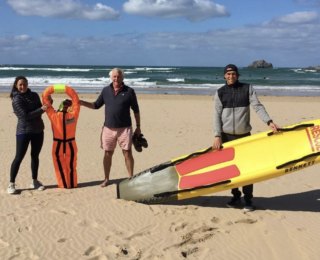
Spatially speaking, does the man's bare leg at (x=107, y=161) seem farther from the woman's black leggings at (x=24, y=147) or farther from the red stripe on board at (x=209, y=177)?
the red stripe on board at (x=209, y=177)

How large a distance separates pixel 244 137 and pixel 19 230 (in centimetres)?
277

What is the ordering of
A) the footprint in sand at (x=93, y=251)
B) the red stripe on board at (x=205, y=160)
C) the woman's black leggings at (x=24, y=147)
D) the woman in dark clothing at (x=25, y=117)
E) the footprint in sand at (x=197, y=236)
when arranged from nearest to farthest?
the footprint in sand at (x=93, y=251), the footprint in sand at (x=197, y=236), the red stripe on board at (x=205, y=160), the woman in dark clothing at (x=25, y=117), the woman's black leggings at (x=24, y=147)

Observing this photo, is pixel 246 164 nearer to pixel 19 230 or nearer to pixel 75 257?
pixel 75 257

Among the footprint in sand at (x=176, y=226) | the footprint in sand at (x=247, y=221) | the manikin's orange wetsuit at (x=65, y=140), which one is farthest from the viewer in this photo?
the manikin's orange wetsuit at (x=65, y=140)

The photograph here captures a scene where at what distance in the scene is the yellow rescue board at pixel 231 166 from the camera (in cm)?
499

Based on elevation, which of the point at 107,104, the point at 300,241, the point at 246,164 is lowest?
the point at 300,241

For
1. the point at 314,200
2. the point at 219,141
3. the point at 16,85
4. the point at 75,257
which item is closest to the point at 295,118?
the point at 314,200

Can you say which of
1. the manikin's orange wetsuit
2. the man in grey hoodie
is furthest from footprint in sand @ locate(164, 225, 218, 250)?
the manikin's orange wetsuit

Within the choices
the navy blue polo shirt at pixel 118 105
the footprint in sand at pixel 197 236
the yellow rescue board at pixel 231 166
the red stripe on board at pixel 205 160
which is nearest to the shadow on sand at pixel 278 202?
the yellow rescue board at pixel 231 166

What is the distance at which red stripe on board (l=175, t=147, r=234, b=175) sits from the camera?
17.4 feet

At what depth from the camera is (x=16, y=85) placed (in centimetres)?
551

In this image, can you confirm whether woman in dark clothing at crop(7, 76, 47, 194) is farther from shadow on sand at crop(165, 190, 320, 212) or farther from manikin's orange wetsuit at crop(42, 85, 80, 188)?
shadow on sand at crop(165, 190, 320, 212)

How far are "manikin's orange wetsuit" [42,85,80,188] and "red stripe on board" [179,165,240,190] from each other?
1.74 m

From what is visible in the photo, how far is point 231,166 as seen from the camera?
5.21 meters
